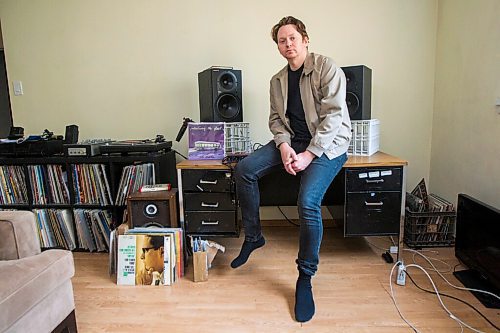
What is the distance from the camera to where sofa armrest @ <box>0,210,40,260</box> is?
1.29 metres

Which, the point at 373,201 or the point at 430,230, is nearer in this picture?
the point at 373,201

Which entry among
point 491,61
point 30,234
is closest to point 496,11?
point 491,61

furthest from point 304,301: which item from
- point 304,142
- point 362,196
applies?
point 304,142

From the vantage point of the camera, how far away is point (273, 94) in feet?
6.33

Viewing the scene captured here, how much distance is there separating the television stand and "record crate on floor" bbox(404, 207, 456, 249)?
13.3 inches

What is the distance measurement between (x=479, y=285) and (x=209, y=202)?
4.72 feet

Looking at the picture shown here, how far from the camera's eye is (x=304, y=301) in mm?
1529

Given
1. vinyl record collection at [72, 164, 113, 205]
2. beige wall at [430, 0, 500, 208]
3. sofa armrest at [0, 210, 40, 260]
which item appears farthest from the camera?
vinyl record collection at [72, 164, 113, 205]

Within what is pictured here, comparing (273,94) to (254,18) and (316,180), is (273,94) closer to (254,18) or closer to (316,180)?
(316,180)

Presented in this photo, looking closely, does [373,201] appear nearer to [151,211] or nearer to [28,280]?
[151,211]

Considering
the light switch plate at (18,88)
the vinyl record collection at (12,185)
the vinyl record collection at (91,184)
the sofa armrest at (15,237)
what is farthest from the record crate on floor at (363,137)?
the light switch plate at (18,88)

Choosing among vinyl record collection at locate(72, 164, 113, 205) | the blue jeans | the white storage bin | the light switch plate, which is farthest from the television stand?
the light switch plate

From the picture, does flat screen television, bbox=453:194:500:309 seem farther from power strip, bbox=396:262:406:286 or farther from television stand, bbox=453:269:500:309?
power strip, bbox=396:262:406:286

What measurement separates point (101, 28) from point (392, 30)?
207cm
